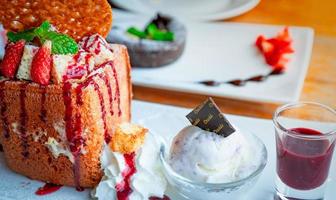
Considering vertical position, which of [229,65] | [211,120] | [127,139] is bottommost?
[229,65]

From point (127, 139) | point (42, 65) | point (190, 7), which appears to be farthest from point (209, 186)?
point (190, 7)

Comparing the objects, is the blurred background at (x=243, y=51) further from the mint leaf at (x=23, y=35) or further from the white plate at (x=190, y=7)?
the mint leaf at (x=23, y=35)

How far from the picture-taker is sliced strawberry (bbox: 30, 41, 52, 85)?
1.66m

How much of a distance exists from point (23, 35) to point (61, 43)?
0.47 ft

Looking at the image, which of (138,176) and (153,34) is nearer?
(138,176)

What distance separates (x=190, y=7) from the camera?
10.7 ft

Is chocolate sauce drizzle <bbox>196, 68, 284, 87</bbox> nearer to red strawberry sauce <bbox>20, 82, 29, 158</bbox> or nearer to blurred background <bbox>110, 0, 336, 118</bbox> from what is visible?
blurred background <bbox>110, 0, 336, 118</bbox>

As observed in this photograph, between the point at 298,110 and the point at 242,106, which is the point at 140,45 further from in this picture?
the point at 298,110

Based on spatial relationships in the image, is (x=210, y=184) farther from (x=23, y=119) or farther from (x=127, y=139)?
(x=23, y=119)

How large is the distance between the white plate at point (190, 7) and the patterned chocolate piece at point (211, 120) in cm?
141

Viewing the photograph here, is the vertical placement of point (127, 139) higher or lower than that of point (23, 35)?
lower

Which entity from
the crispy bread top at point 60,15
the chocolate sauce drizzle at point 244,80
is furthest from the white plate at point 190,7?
the crispy bread top at point 60,15

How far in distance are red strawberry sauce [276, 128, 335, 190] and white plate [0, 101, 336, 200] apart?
0.10m

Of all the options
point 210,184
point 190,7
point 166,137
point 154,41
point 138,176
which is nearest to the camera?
point 210,184
